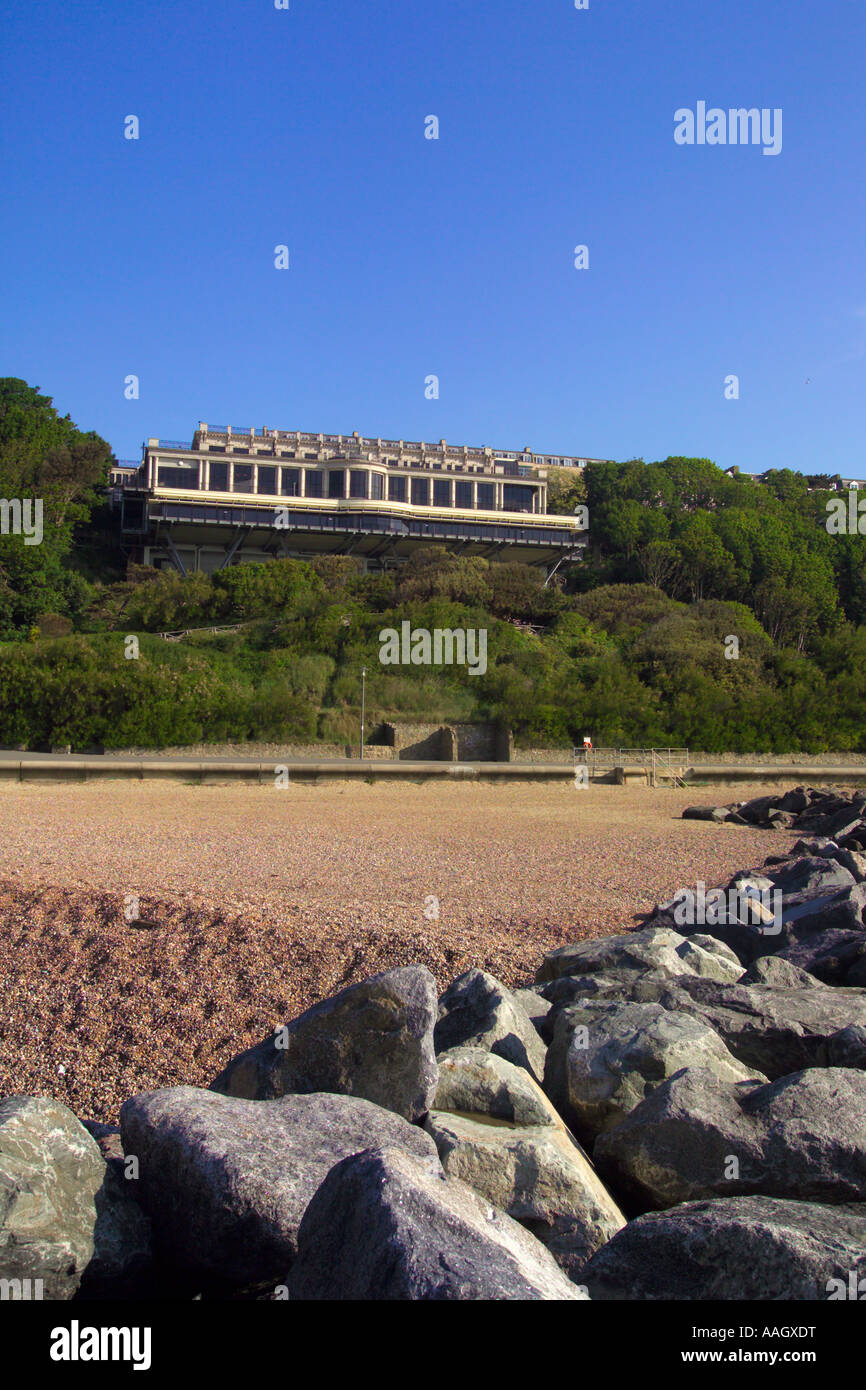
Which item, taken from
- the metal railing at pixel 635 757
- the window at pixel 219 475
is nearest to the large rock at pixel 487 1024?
the metal railing at pixel 635 757

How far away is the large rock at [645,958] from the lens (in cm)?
585

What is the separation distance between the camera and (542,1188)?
322 cm

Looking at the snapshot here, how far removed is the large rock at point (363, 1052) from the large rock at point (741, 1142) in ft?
2.58

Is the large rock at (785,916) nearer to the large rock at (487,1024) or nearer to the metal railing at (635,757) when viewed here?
the large rock at (487,1024)

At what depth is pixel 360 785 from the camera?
82.7 feet

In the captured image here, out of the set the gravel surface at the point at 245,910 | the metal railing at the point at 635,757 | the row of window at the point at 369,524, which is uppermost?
the row of window at the point at 369,524

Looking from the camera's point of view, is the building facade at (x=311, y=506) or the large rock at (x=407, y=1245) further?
the building facade at (x=311, y=506)

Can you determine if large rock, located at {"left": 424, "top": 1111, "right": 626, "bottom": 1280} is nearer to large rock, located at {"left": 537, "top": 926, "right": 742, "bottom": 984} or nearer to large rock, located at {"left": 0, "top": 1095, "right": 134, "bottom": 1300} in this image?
large rock, located at {"left": 0, "top": 1095, "right": 134, "bottom": 1300}

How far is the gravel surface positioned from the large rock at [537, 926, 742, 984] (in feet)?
1.74

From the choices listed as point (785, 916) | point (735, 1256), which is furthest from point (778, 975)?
point (735, 1256)

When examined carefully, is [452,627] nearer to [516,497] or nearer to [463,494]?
[463,494]

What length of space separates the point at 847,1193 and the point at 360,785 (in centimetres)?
2221

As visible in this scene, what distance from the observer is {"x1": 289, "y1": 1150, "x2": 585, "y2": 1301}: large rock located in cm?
237

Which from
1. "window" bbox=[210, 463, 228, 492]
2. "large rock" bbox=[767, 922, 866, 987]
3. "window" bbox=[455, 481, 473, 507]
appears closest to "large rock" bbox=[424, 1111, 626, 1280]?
"large rock" bbox=[767, 922, 866, 987]
